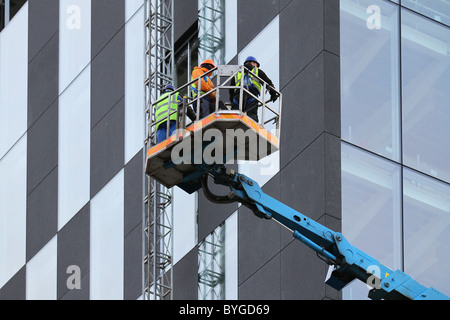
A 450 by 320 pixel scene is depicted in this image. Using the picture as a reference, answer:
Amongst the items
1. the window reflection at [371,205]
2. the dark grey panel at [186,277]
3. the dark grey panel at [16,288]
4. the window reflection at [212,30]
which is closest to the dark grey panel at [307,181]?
the window reflection at [371,205]

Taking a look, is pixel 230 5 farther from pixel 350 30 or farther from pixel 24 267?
pixel 24 267

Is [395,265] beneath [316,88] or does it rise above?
beneath

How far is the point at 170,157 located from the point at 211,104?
1.52m

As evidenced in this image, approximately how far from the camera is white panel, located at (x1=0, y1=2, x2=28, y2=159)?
56.7 m

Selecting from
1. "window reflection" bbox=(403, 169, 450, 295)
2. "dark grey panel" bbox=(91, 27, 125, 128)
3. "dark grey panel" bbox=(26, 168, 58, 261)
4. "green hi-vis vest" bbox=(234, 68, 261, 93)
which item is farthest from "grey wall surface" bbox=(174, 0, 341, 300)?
"dark grey panel" bbox=(26, 168, 58, 261)

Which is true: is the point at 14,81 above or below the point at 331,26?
above

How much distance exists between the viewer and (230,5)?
4281 centimetres

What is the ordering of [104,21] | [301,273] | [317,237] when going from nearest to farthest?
1. [317,237]
2. [301,273]
3. [104,21]

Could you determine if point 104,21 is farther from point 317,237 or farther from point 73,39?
point 317,237

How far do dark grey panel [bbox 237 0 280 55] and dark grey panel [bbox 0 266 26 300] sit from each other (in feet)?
52.0

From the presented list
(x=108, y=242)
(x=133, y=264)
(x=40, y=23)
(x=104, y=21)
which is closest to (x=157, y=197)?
(x=133, y=264)

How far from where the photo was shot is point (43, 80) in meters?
55.1

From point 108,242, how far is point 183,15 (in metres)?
7.91

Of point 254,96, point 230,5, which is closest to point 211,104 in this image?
point 254,96
